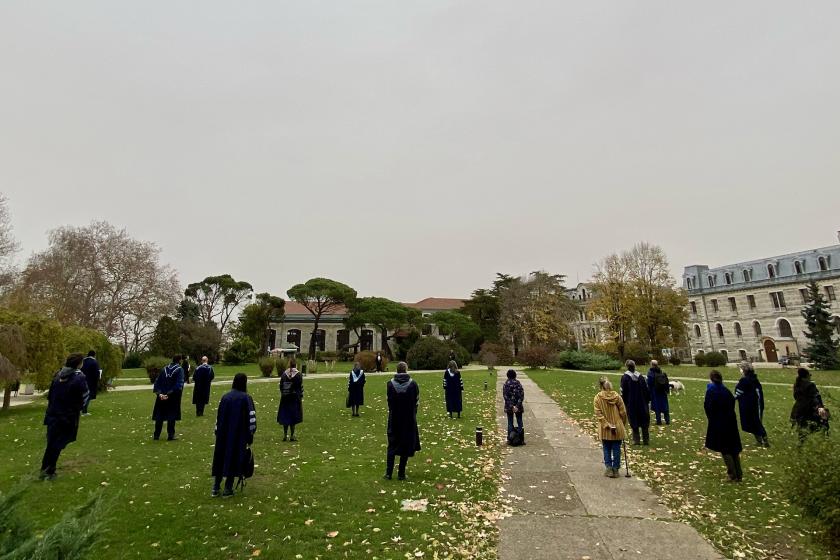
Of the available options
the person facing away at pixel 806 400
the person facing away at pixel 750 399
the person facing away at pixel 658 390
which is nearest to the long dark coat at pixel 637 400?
the person facing away at pixel 750 399

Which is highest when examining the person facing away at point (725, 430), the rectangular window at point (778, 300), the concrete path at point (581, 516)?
the rectangular window at point (778, 300)

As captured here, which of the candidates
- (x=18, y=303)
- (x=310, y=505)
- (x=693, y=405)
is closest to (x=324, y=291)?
(x=18, y=303)

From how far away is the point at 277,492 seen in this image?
6.84 m

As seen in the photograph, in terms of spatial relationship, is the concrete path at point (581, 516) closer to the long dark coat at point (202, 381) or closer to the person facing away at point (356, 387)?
the person facing away at point (356, 387)

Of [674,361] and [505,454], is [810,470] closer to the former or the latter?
[505,454]

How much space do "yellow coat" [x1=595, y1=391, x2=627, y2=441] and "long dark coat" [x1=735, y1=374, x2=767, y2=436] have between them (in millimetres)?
3777

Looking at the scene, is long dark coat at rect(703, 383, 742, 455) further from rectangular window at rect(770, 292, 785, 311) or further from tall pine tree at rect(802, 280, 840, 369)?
rectangular window at rect(770, 292, 785, 311)

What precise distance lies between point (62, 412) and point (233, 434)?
3.59 metres

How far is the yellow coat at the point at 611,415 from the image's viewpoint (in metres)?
7.88

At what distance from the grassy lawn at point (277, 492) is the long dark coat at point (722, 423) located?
4102 mm

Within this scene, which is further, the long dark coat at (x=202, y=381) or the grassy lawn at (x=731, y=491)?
the long dark coat at (x=202, y=381)

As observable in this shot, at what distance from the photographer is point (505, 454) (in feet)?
31.4

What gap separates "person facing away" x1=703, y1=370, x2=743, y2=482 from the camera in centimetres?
735

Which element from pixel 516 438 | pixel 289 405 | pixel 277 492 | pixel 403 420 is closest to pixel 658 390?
pixel 516 438
